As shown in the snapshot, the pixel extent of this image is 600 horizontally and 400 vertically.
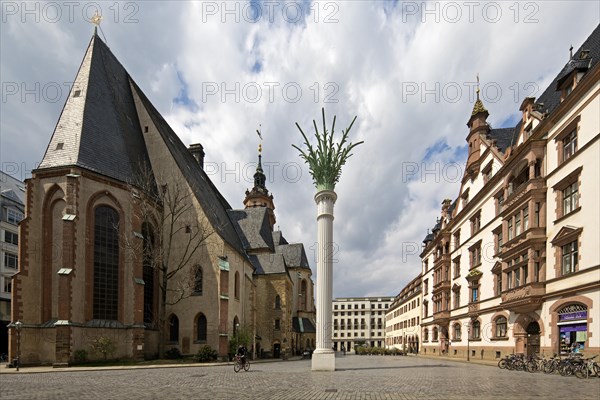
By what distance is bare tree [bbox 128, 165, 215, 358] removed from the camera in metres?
39.5

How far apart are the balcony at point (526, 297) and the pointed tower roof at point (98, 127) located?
31.3 metres

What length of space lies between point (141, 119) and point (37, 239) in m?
17.0

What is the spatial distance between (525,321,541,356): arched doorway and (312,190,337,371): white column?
543 inches

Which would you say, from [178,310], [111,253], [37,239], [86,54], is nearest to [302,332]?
[178,310]

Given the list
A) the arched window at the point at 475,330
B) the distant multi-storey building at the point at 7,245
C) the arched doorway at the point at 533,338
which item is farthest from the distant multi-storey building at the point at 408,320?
the distant multi-storey building at the point at 7,245

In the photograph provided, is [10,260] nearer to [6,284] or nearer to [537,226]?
[6,284]

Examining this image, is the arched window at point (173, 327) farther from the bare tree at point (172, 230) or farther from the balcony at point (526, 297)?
the balcony at point (526, 297)

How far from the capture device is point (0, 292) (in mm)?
48875

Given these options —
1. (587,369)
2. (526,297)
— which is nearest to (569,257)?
(526,297)

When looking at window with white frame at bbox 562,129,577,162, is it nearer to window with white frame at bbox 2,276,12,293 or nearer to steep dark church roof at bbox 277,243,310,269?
steep dark church roof at bbox 277,243,310,269

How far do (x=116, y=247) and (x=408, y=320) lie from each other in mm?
61679

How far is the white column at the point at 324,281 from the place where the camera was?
79.6 feet

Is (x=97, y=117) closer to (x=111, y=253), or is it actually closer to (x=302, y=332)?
(x=111, y=253)

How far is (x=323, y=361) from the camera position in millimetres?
24156
